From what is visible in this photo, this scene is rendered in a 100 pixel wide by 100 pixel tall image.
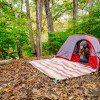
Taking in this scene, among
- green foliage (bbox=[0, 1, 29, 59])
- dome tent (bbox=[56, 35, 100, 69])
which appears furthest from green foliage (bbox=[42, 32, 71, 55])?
green foliage (bbox=[0, 1, 29, 59])

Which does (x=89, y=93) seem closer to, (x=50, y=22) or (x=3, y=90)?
(x=3, y=90)

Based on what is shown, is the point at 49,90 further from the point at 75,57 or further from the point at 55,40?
the point at 55,40

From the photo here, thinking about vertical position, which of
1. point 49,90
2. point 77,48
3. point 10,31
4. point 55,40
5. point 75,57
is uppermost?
point 10,31

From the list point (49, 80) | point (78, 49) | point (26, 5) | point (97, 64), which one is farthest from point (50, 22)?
point (49, 80)

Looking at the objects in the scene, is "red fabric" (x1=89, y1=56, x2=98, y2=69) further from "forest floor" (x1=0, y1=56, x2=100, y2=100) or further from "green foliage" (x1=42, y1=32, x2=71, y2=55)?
"green foliage" (x1=42, y1=32, x2=71, y2=55)

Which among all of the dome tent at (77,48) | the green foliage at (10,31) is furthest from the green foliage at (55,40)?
the green foliage at (10,31)

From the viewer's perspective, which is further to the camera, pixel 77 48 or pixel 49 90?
pixel 77 48

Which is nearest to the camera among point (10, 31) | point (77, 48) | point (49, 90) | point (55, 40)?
point (49, 90)

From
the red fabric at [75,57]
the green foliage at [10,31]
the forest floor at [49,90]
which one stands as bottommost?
the forest floor at [49,90]

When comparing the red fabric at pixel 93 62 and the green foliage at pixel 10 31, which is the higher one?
the green foliage at pixel 10 31

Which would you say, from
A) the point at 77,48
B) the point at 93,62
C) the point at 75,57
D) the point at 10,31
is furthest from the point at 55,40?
the point at 93,62

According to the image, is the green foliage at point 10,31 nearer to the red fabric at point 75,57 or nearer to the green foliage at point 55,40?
the green foliage at point 55,40

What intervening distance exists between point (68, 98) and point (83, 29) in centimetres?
532

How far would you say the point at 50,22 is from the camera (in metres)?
9.02
